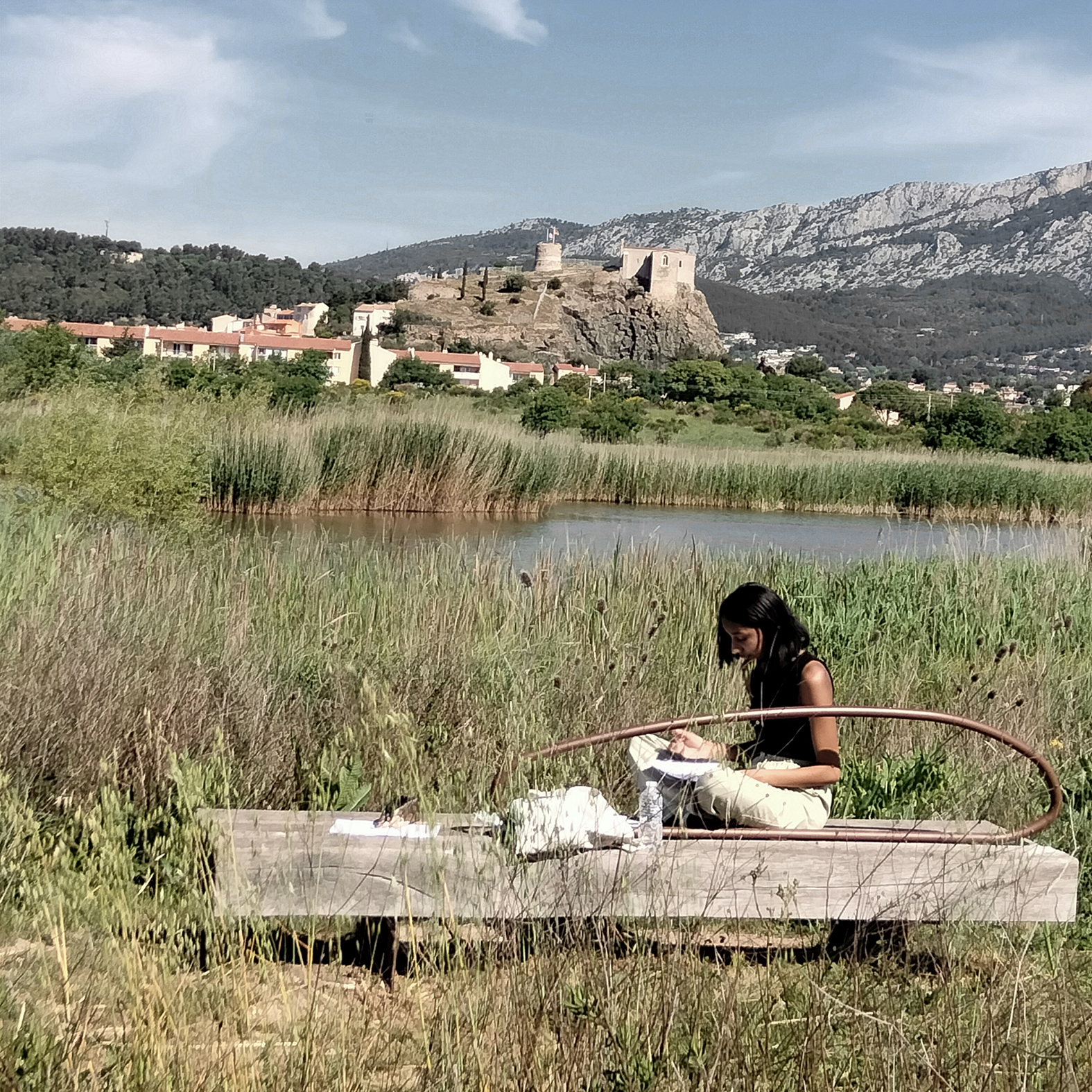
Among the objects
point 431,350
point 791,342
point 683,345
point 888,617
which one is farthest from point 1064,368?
point 888,617

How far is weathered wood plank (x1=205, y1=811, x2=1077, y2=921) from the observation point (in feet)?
9.74

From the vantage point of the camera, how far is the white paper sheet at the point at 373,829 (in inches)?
124

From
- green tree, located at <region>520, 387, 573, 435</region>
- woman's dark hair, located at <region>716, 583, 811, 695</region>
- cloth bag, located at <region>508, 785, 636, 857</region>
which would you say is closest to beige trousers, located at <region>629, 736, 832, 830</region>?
cloth bag, located at <region>508, 785, 636, 857</region>

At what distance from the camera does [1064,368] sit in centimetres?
15625

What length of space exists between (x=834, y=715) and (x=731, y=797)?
0.36 metres

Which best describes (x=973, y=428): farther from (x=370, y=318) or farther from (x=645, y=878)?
(x=370, y=318)

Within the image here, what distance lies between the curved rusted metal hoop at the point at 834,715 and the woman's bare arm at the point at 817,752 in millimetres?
138

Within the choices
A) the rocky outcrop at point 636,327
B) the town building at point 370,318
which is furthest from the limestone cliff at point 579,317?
the town building at point 370,318

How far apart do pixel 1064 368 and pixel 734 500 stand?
146627 millimetres

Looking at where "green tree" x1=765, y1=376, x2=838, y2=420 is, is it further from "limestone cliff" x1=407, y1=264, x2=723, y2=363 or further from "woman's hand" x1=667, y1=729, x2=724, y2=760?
"woman's hand" x1=667, y1=729, x2=724, y2=760

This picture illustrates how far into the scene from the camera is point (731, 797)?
3.56 m

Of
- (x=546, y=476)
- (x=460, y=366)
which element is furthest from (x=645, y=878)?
(x=460, y=366)

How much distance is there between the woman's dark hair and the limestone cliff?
299ft

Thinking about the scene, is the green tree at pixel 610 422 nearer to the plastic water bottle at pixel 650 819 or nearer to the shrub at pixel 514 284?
the plastic water bottle at pixel 650 819
